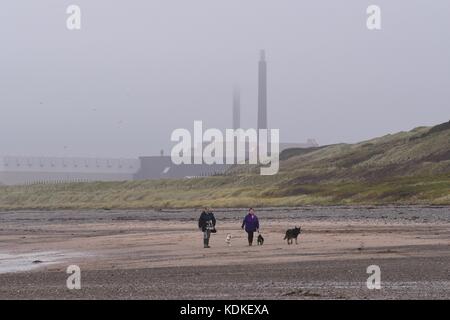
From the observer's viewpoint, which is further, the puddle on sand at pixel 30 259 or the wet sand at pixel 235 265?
the puddle on sand at pixel 30 259

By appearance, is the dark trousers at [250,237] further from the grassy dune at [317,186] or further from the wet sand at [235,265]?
the grassy dune at [317,186]

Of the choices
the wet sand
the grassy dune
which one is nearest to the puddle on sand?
the wet sand

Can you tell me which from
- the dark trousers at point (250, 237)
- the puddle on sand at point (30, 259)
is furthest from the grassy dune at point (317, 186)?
the puddle on sand at point (30, 259)

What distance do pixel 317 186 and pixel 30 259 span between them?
8528cm

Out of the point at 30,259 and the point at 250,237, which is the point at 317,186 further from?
the point at 30,259

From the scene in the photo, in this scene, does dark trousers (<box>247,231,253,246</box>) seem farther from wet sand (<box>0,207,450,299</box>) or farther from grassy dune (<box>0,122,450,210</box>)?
grassy dune (<box>0,122,450,210</box>)

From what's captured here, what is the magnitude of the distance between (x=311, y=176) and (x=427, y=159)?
1687cm

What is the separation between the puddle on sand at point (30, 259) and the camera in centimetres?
3300

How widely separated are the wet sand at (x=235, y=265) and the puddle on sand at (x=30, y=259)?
0.04 m

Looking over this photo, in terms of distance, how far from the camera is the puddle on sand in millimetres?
33003

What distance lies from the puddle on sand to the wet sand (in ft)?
0.13

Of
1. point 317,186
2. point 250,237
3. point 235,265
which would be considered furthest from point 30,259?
point 317,186

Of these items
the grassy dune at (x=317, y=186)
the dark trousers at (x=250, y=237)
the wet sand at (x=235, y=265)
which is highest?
the grassy dune at (x=317, y=186)
